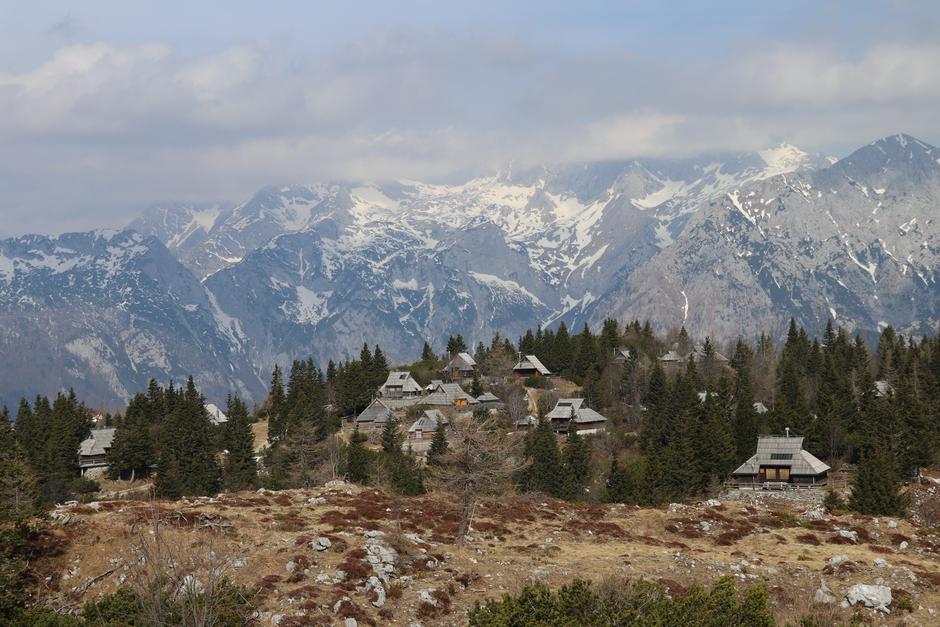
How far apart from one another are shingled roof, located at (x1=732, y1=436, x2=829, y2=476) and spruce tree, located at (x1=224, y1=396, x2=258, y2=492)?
177 ft

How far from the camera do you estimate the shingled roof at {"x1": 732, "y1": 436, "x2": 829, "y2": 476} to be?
88062 millimetres

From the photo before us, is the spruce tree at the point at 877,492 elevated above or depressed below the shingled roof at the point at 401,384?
below

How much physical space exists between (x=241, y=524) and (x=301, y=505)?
12031 mm

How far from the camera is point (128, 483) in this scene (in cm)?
11094

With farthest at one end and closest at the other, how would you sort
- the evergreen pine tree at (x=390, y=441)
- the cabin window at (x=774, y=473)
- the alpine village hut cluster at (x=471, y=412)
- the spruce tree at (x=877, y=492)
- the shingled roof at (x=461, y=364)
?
the shingled roof at (x=461, y=364)
the evergreen pine tree at (x=390, y=441)
the alpine village hut cluster at (x=471, y=412)
the cabin window at (x=774, y=473)
the spruce tree at (x=877, y=492)

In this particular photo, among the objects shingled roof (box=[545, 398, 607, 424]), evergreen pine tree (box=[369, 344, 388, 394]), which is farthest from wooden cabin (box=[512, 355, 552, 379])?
shingled roof (box=[545, 398, 607, 424])

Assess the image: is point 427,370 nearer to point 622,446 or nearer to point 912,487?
point 622,446

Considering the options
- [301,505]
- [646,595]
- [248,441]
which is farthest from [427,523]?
[248,441]

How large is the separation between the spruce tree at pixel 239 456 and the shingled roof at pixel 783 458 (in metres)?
54.0

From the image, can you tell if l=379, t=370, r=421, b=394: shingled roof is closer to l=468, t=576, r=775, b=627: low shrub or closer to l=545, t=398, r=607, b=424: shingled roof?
l=545, t=398, r=607, b=424: shingled roof

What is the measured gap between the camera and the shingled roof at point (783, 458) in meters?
88.1

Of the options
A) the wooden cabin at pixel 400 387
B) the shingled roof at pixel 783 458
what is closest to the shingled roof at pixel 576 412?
the wooden cabin at pixel 400 387

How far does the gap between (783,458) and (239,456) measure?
62.6 metres

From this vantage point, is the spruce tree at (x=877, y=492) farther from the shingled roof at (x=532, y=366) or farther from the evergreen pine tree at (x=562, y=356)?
the evergreen pine tree at (x=562, y=356)
